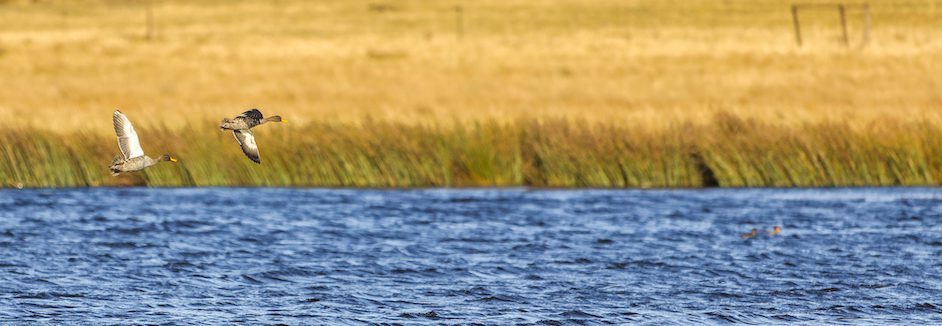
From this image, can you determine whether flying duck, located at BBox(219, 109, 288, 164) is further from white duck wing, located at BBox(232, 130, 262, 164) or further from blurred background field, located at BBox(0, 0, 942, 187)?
blurred background field, located at BBox(0, 0, 942, 187)

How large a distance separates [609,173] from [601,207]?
207 cm

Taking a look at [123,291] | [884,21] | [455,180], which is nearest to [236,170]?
[455,180]

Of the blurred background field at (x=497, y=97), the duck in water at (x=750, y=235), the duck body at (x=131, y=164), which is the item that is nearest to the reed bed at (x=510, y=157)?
the blurred background field at (x=497, y=97)

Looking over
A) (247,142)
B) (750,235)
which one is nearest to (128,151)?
(247,142)

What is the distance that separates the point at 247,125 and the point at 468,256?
19.1 feet

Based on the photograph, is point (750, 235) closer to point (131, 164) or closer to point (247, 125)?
point (247, 125)

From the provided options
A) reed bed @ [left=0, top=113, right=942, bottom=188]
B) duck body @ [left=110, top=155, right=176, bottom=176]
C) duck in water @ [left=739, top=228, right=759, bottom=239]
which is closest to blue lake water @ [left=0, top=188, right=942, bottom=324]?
duck in water @ [left=739, top=228, right=759, bottom=239]

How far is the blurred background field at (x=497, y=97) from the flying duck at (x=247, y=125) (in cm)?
1120

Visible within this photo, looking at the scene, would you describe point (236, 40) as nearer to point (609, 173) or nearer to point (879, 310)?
point (609, 173)

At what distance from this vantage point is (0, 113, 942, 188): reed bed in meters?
24.3

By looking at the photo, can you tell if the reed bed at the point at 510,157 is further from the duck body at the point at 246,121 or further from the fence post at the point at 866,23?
the fence post at the point at 866,23

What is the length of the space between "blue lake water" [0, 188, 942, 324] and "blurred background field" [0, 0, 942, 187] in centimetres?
53

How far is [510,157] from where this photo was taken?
81.9ft

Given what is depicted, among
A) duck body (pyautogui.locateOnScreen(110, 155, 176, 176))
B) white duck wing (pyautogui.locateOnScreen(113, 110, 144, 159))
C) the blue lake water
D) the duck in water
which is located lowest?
the duck in water
